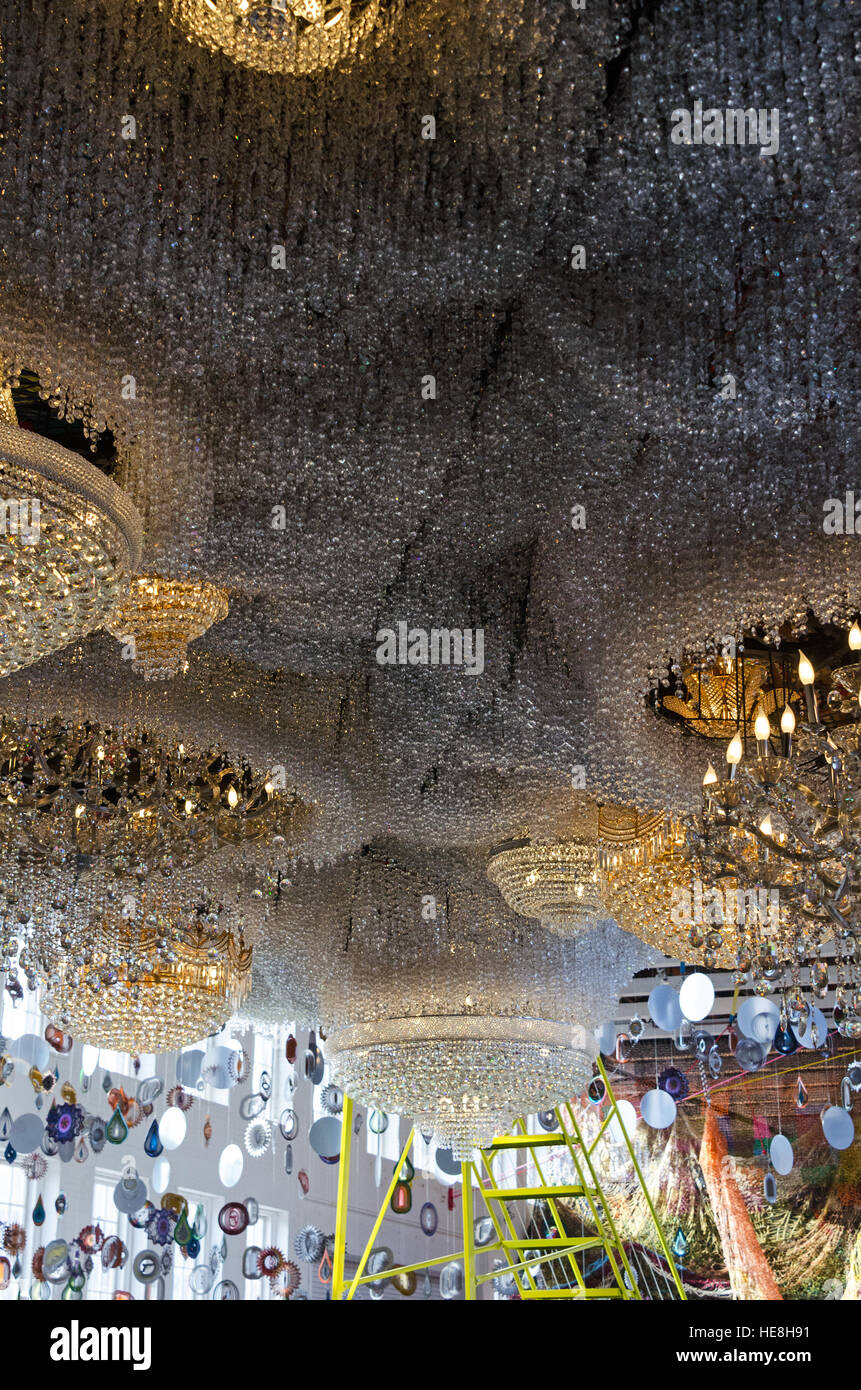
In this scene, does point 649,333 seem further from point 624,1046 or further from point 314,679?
point 624,1046

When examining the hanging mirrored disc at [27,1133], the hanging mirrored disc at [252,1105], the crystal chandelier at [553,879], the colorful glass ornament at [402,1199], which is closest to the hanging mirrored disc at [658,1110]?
the colorful glass ornament at [402,1199]

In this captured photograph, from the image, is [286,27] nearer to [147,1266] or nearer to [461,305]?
[461,305]

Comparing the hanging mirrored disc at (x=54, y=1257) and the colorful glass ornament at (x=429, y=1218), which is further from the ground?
the colorful glass ornament at (x=429, y=1218)

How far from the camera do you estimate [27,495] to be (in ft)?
8.07

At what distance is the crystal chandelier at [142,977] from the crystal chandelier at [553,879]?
1.43 meters

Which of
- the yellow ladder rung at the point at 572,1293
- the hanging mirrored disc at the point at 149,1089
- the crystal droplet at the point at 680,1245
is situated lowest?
the yellow ladder rung at the point at 572,1293

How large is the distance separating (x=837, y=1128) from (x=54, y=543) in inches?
423

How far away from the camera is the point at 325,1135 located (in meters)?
11.2

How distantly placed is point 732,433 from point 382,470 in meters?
0.79

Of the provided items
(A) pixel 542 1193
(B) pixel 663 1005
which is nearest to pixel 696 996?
(B) pixel 663 1005

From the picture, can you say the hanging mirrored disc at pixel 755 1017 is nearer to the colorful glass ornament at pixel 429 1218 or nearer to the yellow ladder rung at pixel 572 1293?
the yellow ladder rung at pixel 572 1293

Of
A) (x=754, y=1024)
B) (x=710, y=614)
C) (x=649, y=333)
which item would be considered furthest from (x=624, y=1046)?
(x=649, y=333)

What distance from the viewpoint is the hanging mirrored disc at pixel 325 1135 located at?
11109mm

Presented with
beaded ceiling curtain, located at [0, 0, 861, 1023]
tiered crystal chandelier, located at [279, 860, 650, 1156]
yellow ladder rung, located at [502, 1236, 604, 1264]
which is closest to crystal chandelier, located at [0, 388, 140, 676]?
beaded ceiling curtain, located at [0, 0, 861, 1023]
